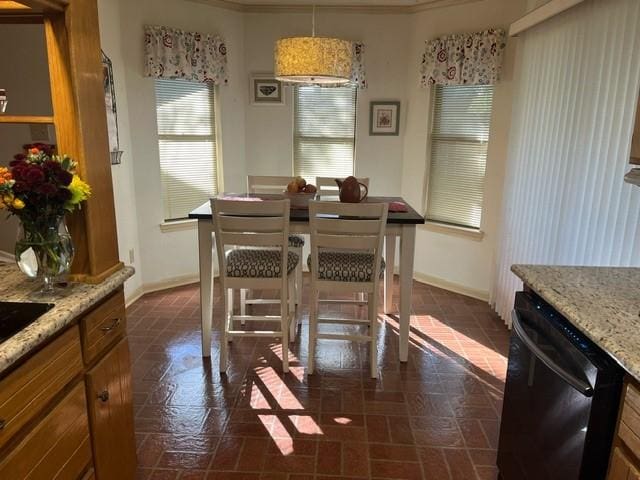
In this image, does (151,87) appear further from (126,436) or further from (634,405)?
(634,405)

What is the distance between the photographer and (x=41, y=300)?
1406 mm

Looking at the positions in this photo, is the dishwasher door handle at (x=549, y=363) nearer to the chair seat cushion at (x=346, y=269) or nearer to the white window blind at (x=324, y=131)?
the chair seat cushion at (x=346, y=269)

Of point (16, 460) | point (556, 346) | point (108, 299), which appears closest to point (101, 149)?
point (108, 299)

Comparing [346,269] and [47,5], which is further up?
[47,5]

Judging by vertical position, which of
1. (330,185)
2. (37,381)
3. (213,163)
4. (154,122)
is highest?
(154,122)

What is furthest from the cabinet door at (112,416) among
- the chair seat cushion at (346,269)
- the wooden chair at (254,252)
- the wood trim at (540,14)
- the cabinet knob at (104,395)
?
the wood trim at (540,14)

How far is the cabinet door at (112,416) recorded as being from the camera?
151 cm

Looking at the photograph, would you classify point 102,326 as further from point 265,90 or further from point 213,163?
point 265,90

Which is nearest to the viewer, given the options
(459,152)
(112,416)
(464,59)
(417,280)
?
(112,416)

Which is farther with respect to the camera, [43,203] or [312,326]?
[312,326]

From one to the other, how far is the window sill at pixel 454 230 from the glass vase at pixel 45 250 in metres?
3.35

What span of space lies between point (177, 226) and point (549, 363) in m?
3.48

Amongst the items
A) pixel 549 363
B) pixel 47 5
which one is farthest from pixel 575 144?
pixel 47 5

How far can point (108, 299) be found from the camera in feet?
→ 5.24
